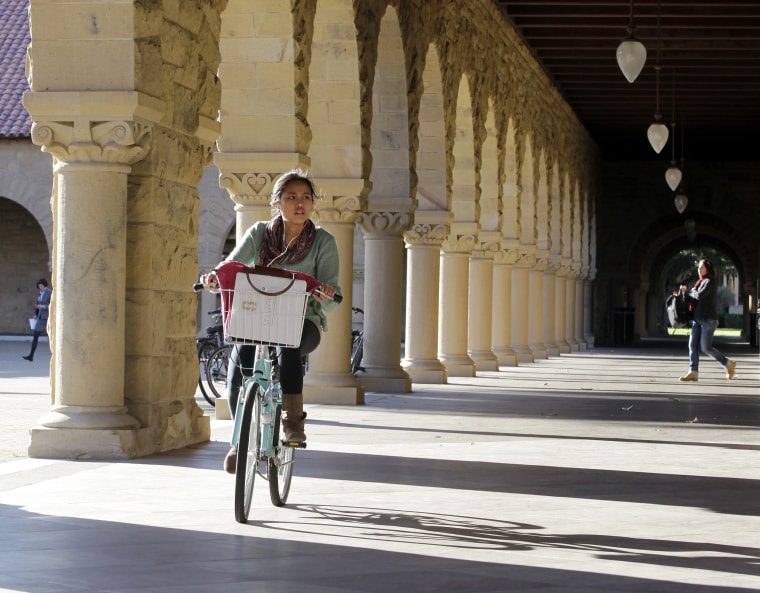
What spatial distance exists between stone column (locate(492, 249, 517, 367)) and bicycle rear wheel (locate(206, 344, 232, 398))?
34.1 feet

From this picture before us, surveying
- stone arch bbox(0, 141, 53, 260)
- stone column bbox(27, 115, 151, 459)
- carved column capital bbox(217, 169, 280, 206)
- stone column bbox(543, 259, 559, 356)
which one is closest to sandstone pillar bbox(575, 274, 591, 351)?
stone column bbox(543, 259, 559, 356)

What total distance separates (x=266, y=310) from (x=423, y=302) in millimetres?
11683

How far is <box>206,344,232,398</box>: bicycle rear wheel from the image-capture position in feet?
41.2

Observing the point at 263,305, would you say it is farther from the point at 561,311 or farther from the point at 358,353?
the point at 561,311

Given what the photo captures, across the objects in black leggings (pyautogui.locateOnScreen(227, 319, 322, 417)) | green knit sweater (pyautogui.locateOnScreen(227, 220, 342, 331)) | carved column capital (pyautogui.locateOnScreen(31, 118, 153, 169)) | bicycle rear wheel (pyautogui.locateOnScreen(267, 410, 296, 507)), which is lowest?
bicycle rear wheel (pyautogui.locateOnScreen(267, 410, 296, 507))

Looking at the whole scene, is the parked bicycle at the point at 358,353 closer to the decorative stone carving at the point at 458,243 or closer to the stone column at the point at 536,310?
the decorative stone carving at the point at 458,243

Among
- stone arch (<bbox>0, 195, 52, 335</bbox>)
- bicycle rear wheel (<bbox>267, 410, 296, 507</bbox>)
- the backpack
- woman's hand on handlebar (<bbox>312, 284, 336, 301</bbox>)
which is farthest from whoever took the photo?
stone arch (<bbox>0, 195, 52, 335</bbox>)

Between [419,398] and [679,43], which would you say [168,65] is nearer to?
[419,398]

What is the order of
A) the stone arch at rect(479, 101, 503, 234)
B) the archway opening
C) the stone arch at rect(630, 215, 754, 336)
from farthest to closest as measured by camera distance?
the archway opening < the stone arch at rect(630, 215, 754, 336) < the stone arch at rect(479, 101, 503, 234)

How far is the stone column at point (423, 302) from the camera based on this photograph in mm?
17266

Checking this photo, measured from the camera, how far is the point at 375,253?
15125 millimetres

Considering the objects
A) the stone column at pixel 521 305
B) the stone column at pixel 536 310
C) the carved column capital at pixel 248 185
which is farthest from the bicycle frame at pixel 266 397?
the stone column at pixel 536 310

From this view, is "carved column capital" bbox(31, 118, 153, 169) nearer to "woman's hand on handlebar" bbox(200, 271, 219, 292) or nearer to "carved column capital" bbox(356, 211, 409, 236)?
"woman's hand on handlebar" bbox(200, 271, 219, 292)

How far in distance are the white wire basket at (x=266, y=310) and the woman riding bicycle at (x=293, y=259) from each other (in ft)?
1.00
